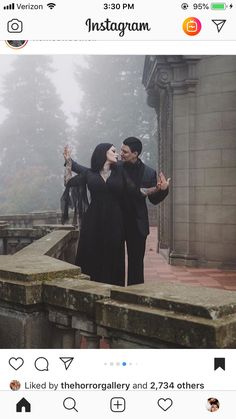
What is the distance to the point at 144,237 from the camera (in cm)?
515

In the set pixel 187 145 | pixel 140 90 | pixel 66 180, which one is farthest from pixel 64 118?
pixel 66 180

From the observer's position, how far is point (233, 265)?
32.1 feet

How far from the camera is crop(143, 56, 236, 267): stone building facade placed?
988cm

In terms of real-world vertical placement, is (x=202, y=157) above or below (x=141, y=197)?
above

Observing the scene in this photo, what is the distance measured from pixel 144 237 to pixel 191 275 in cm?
429
